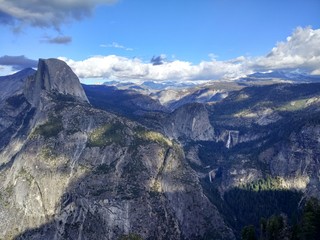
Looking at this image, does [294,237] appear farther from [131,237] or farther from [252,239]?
[131,237]

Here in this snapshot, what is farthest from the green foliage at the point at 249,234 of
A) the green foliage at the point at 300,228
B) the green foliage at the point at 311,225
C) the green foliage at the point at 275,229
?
the green foliage at the point at 311,225

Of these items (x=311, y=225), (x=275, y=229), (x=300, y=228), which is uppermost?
(x=311, y=225)

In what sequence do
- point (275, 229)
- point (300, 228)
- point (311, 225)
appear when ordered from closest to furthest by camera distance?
point (311, 225), point (300, 228), point (275, 229)

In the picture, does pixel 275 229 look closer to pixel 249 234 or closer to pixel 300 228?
pixel 249 234

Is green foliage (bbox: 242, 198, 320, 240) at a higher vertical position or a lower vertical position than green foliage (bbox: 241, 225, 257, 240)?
higher

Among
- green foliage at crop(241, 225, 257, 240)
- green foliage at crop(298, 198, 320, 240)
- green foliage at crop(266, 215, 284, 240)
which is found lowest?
green foliage at crop(241, 225, 257, 240)

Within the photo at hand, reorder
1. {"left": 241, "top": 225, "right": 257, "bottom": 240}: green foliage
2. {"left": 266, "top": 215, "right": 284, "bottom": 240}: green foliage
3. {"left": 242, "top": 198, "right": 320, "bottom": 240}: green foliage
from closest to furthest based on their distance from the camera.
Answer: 1. {"left": 242, "top": 198, "right": 320, "bottom": 240}: green foliage
2. {"left": 266, "top": 215, "right": 284, "bottom": 240}: green foliage
3. {"left": 241, "top": 225, "right": 257, "bottom": 240}: green foliage

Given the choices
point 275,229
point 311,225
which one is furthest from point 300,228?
point 275,229

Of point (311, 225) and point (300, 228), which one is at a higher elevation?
point (311, 225)

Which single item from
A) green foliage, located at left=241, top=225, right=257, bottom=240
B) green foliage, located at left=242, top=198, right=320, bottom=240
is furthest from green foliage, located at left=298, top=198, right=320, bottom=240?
green foliage, located at left=241, top=225, right=257, bottom=240

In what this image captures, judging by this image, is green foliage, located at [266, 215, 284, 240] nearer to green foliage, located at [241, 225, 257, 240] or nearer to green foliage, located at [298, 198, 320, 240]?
green foliage, located at [241, 225, 257, 240]

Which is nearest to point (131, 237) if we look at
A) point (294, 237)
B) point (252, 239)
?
point (252, 239)
